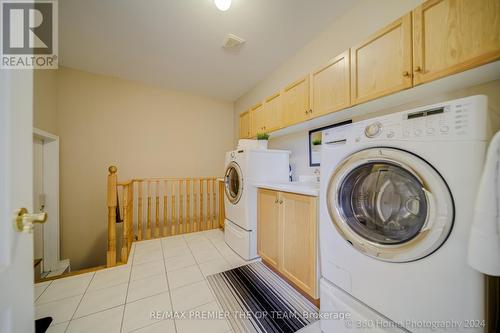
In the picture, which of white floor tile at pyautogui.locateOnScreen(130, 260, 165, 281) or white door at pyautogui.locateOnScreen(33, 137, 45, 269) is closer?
white floor tile at pyautogui.locateOnScreen(130, 260, 165, 281)

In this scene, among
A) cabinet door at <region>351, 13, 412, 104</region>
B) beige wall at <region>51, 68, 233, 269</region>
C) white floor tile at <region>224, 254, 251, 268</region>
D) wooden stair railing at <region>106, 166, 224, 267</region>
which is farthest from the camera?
wooden stair railing at <region>106, 166, 224, 267</region>

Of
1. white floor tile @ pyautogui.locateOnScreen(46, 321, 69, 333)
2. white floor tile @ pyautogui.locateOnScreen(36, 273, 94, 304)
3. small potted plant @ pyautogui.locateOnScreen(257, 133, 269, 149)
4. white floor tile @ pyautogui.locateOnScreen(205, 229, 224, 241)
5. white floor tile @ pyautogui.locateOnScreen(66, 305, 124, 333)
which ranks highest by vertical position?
small potted plant @ pyautogui.locateOnScreen(257, 133, 269, 149)

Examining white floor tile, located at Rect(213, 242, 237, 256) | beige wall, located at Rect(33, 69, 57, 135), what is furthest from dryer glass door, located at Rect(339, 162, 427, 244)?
beige wall, located at Rect(33, 69, 57, 135)

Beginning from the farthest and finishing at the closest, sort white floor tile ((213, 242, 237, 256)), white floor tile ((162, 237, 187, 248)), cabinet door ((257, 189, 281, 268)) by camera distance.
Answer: white floor tile ((162, 237, 187, 248)), white floor tile ((213, 242, 237, 256)), cabinet door ((257, 189, 281, 268))

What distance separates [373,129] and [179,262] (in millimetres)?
2128

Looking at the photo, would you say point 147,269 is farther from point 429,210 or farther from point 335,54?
point 335,54

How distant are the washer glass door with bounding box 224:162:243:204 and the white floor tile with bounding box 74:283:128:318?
50.9 inches

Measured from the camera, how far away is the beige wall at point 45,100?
1.88 metres

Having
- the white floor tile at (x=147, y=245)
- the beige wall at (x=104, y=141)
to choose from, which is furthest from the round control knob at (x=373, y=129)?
the beige wall at (x=104, y=141)

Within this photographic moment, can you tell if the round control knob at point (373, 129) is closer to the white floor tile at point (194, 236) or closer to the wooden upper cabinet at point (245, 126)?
the wooden upper cabinet at point (245, 126)

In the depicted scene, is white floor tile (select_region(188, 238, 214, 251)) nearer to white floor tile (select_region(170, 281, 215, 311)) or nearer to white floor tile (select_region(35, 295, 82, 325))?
white floor tile (select_region(170, 281, 215, 311))

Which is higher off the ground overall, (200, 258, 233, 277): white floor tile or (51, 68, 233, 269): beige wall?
(51, 68, 233, 269): beige wall

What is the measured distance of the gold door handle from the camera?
0.46 m

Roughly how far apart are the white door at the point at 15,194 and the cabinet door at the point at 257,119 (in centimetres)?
213
